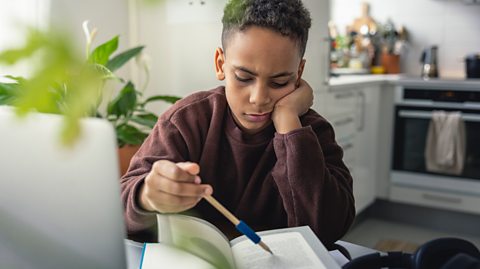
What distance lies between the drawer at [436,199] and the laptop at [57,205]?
2713 millimetres

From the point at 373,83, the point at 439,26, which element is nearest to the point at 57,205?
the point at 373,83

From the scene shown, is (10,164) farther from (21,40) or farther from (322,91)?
(322,91)

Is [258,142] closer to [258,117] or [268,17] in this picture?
[258,117]

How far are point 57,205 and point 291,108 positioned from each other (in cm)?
56

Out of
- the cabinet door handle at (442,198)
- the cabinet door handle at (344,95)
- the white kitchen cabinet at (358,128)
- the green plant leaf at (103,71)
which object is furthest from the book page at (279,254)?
the cabinet door handle at (442,198)

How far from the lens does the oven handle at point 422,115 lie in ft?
8.29

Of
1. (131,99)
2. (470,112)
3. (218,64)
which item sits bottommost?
(470,112)

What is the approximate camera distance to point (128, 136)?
1234 mm

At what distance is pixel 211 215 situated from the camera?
0.83 metres

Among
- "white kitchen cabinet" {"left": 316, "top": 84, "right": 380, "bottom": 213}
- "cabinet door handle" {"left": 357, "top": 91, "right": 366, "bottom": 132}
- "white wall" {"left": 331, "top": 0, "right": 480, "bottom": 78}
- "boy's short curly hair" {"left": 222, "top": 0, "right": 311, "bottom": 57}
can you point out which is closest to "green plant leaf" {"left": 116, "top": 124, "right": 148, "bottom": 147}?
"boy's short curly hair" {"left": 222, "top": 0, "right": 311, "bottom": 57}

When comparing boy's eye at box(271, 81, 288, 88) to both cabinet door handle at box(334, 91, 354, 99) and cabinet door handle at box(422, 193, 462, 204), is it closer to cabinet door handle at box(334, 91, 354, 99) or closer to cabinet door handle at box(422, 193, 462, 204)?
cabinet door handle at box(334, 91, 354, 99)

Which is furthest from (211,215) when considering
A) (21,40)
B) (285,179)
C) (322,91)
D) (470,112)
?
(470,112)

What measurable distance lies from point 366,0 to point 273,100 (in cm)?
281

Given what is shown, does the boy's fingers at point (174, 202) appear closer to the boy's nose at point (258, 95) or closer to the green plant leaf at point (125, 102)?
the boy's nose at point (258, 95)
